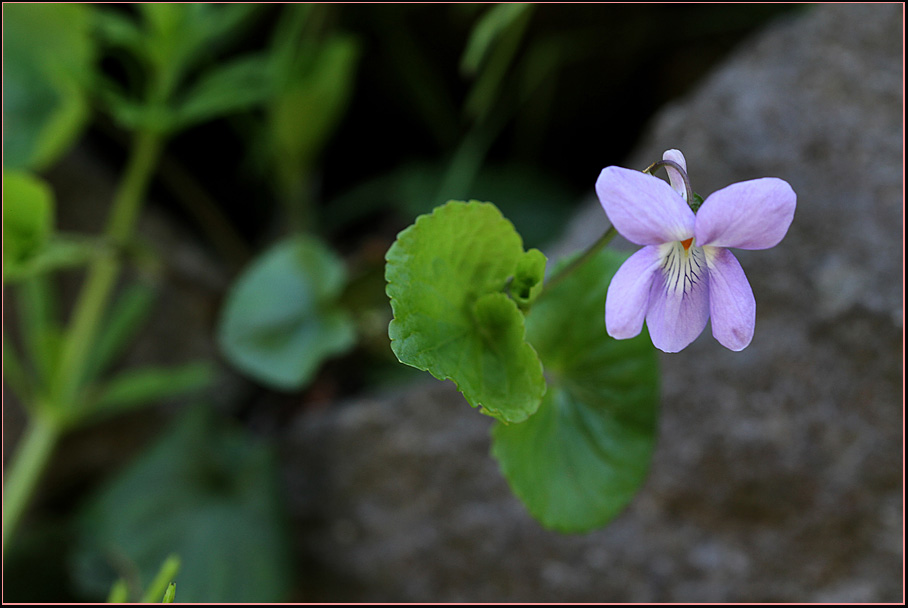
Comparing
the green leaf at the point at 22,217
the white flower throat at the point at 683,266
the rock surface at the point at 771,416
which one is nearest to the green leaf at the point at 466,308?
the white flower throat at the point at 683,266

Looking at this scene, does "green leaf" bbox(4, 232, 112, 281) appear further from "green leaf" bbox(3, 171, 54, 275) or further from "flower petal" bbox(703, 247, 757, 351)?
"flower petal" bbox(703, 247, 757, 351)

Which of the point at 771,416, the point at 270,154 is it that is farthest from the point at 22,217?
the point at 771,416

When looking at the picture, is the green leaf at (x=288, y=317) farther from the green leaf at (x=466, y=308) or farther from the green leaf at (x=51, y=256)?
the green leaf at (x=466, y=308)

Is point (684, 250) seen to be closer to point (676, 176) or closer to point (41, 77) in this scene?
point (676, 176)

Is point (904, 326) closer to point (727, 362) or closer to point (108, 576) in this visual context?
point (727, 362)

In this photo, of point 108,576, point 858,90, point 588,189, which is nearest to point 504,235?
point 858,90
